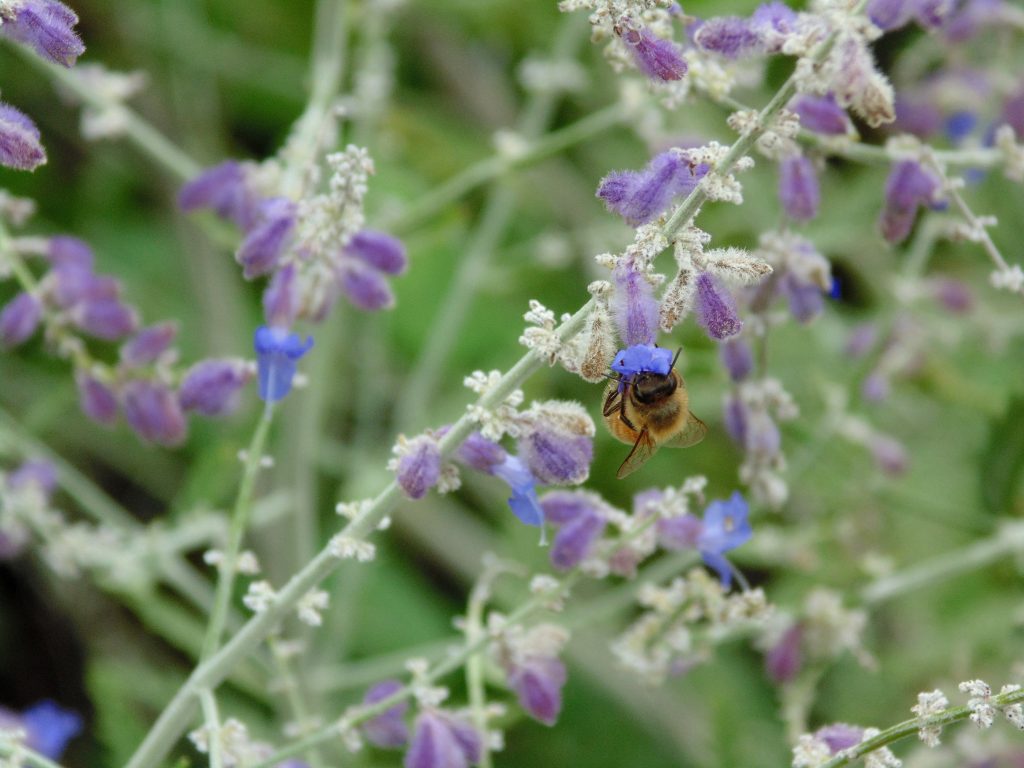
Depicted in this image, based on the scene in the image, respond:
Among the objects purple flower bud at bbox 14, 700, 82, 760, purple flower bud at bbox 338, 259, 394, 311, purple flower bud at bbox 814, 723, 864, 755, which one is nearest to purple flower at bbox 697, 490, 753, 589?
purple flower bud at bbox 814, 723, 864, 755

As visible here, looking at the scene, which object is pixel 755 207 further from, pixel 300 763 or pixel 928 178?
pixel 300 763

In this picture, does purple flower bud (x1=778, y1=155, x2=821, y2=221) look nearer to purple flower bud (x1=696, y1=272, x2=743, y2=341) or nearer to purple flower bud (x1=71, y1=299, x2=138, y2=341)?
purple flower bud (x1=696, y1=272, x2=743, y2=341)

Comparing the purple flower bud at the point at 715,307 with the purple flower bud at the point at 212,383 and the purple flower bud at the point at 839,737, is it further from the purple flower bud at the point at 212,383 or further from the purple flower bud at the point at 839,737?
the purple flower bud at the point at 212,383

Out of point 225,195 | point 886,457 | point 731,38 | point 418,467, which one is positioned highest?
point 886,457

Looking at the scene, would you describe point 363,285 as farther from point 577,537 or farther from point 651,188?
point 651,188

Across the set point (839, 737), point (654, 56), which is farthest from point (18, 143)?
point (839, 737)
